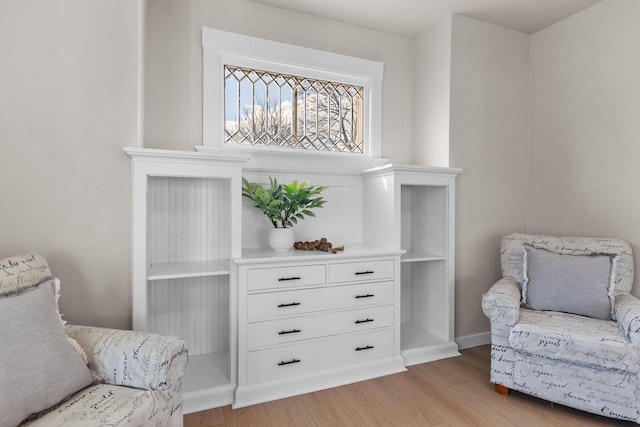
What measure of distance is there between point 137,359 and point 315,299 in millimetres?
1046

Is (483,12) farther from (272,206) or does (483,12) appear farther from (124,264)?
(124,264)

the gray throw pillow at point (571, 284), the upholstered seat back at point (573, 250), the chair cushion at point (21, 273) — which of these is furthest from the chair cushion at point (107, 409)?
the upholstered seat back at point (573, 250)

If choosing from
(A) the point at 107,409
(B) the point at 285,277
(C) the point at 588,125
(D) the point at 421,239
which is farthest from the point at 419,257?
(A) the point at 107,409

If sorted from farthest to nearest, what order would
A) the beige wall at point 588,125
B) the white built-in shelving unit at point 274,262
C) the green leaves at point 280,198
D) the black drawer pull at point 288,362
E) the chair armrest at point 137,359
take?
the beige wall at point 588,125
the green leaves at point 280,198
the black drawer pull at point 288,362
the white built-in shelving unit at point 274,262
the chair armrest at point 137,359

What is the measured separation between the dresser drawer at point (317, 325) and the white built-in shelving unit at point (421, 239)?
39cm

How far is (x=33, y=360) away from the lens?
1153mm

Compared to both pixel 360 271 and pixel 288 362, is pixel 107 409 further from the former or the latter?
pixel 360 271

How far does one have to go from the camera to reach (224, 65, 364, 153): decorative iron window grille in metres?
2.48

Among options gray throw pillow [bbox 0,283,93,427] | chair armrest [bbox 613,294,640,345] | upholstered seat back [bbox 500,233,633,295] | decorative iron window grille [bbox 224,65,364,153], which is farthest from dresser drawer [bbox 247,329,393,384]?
decorative iron window grille [bbox 224,65,364,153]

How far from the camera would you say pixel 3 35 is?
1635 millimetres

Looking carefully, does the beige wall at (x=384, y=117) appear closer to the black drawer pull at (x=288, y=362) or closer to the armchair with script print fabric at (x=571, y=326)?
the armchair with script print fabric at (x=571, y=326)

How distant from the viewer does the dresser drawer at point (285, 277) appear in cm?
198

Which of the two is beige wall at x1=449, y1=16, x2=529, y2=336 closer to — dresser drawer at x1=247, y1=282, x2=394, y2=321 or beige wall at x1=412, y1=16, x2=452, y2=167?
beige wall at x1=412, y1=16, x2=452, y2=167

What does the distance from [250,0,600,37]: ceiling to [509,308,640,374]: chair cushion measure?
7.26 feet
